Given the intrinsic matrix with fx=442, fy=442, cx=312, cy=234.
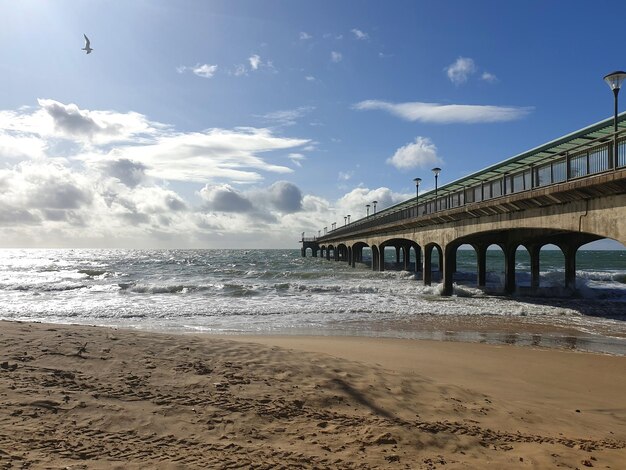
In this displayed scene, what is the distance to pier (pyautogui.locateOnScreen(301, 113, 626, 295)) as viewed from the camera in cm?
1260

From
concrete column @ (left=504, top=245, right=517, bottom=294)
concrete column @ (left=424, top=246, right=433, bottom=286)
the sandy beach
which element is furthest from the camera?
concrete column @ (left=424, top=246, right=433, bottom=286)

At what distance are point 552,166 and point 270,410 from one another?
46.1 ft

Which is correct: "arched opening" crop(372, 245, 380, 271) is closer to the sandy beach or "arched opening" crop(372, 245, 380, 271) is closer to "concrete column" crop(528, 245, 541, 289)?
"concrete column" crop(528, 245, 541, 289)

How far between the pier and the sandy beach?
596 cm

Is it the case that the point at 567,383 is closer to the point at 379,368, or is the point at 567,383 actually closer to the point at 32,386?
the point at 379,368

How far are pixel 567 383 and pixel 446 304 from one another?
13986mm

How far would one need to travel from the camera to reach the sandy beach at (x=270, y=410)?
4352 mm

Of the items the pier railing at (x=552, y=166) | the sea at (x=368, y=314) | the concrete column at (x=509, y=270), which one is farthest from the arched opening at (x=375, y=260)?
the sea at (x=368, y=314)

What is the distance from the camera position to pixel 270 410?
5.53m

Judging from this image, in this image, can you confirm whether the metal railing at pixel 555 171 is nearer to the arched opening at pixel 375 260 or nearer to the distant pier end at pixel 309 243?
the arched opening at pixel 375 260

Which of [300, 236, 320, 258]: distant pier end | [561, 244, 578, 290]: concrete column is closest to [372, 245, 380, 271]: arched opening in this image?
[561, 244, 578, 290]: concrete column

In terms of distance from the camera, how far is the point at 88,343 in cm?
800

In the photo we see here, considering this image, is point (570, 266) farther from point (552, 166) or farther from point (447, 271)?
point (552, 166)

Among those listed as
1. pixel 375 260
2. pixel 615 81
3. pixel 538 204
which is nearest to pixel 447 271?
pixel 538 204
